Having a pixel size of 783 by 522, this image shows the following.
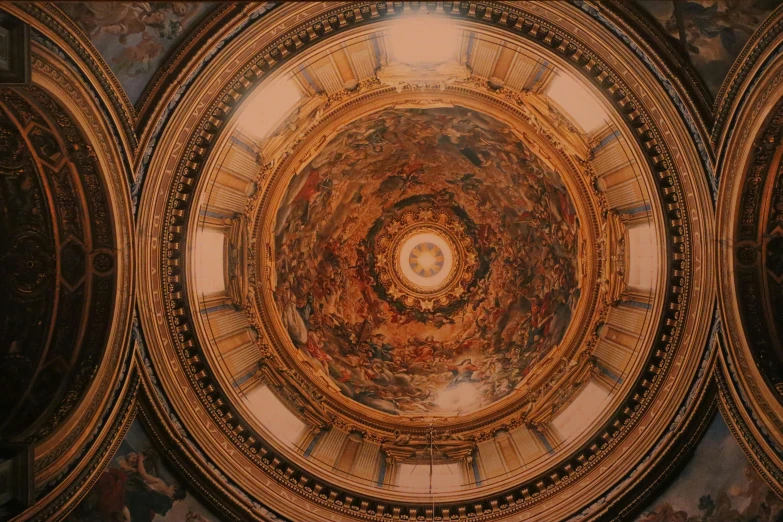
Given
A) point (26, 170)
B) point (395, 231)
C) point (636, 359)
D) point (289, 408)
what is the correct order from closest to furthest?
point (26, 170) → point (636, 359) → point (289, 408) → point (395, 231)

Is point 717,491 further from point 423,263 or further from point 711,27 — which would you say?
point 423,263

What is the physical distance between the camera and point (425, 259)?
738 inches

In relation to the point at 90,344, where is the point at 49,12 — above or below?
above

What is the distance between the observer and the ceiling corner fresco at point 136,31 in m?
9.71

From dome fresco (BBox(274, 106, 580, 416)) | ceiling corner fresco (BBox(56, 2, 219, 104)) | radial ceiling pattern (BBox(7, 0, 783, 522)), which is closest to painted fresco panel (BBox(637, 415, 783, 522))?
radial ceiling pattern (BBox(7, 0, 783, 522))

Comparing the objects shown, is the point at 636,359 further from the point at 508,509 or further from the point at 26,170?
the point at 26,170

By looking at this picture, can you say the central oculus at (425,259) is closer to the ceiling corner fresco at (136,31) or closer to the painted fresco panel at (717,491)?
the painted fresco panel at (717,491)

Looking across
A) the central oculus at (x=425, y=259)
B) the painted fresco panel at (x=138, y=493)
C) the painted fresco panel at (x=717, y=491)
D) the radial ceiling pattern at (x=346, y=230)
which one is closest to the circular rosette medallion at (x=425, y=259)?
the central oculus at (x=425, y=259)

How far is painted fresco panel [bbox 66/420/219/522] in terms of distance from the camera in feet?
36.7

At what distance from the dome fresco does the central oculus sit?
0.10 ft

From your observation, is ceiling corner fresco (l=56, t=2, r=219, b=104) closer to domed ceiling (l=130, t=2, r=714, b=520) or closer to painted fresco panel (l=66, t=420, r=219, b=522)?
domed ceiling (l=130, t=2, r=714, b=520)

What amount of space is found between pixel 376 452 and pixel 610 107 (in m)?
8.60

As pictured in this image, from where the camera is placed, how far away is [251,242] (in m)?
14.8

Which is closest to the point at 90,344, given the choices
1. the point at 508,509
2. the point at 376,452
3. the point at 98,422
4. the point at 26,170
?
the point at 98,422
